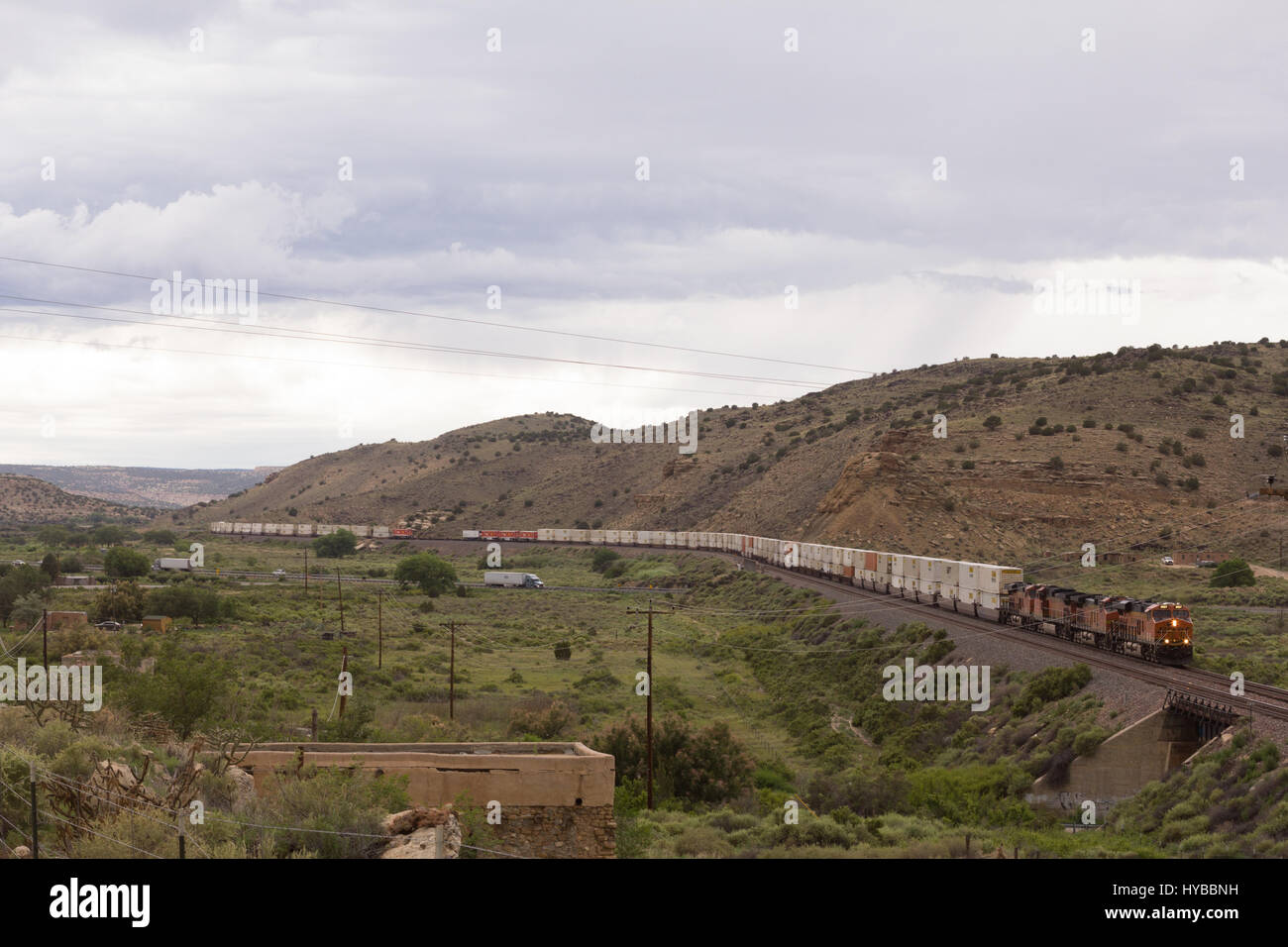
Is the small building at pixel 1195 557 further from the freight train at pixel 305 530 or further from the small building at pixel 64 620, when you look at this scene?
the freight train at pixel 305 530

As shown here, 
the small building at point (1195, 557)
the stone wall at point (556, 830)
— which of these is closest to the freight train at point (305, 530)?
the small building at point (1195, 557)

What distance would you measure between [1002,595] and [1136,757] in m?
25.9

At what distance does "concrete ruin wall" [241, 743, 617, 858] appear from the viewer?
20234 millimetres

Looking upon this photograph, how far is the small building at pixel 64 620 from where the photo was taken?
5234 centimetres

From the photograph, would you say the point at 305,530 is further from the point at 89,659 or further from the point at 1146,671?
the point at 1146,671

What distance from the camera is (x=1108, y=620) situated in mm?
41656

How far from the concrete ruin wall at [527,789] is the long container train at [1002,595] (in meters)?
24.8

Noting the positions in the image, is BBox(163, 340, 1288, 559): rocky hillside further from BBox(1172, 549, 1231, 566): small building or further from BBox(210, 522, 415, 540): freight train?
BBox(210, 522, 415, 540): freight train

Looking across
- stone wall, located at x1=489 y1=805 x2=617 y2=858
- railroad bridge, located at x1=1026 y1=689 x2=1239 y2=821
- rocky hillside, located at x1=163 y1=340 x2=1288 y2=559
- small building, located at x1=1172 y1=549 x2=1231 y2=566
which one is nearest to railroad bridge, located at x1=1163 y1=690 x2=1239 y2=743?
railroad bridge, located at x1=1026 y1=689 x2=1239 y2=821

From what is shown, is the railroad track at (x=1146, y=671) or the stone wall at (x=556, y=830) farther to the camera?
the railroad track at (x=1146, y=671)

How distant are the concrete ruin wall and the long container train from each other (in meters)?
24.8
